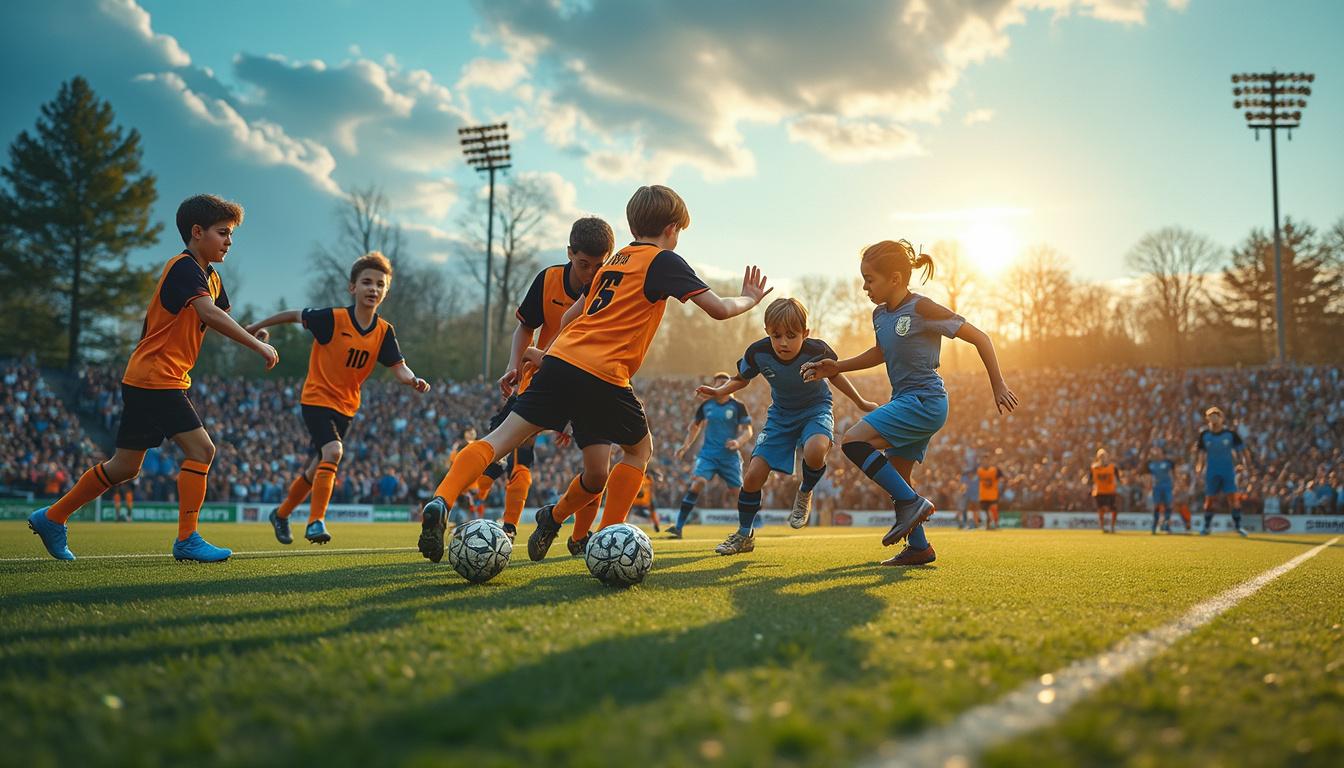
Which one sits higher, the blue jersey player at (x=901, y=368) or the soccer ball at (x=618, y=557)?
the blue jersey player at (x=901, y=368)

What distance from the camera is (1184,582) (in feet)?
18.0

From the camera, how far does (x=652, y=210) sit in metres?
5.09

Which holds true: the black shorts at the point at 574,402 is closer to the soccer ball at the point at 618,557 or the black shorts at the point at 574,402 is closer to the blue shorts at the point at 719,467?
the soccer ball at the point at 618,557

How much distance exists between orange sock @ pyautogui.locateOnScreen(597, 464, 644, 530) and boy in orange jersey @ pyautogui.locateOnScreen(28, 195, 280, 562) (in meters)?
2.56

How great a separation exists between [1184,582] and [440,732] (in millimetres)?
5260

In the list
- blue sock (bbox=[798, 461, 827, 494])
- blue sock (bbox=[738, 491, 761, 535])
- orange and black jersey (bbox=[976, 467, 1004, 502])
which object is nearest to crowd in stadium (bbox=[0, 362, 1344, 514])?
orange and black jersey (bbox=[976, 467, 1004, 502])

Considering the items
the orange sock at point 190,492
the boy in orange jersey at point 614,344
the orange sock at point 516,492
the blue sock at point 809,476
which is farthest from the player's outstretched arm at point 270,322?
the blue sock at point 809,476

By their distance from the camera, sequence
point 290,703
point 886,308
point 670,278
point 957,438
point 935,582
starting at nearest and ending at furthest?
point 290,703 < point 670,278 < point 935,582 < point 886,308 < point 957,438

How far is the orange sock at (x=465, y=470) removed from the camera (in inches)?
174

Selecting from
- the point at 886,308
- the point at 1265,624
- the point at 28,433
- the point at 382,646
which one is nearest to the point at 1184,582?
the point at 1265,624

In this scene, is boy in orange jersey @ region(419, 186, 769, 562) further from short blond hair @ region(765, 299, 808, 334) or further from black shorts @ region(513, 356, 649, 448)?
short blond hair @ region(765, 299, 808, 334)

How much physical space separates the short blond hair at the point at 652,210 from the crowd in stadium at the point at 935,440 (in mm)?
20131

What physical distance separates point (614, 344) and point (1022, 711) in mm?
3215

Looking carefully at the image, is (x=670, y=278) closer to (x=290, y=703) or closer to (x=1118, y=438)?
(x=290, y=703)
